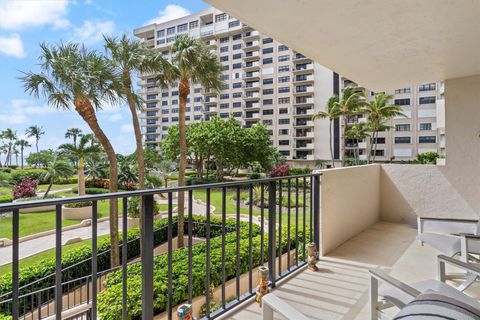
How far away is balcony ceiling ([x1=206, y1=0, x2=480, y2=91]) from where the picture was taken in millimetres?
2193

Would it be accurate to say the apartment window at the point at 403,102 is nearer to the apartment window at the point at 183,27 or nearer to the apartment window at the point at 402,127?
the apartment window at the point at 402,127

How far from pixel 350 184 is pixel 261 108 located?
38.0 m

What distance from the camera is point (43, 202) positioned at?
3.63 ft

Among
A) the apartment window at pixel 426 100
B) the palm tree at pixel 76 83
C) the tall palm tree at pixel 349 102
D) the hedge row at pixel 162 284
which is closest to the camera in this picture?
the hedge row at pixel 162 284

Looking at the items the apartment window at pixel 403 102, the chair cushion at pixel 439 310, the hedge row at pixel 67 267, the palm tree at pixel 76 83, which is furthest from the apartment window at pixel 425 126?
the chair cushion at pixel 439 310

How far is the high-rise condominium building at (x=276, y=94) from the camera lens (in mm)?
35438

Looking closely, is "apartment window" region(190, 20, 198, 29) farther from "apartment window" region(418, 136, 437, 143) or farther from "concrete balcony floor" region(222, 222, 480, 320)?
"concrete balcony floor" region(222, 222, 480, 320)

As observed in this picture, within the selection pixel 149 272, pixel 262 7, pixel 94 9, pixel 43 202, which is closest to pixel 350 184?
pixel 262 7

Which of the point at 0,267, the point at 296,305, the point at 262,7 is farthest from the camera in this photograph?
the point at 0,267

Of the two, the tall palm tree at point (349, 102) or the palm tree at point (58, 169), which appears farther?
the tall palm tree at point (349, 102)

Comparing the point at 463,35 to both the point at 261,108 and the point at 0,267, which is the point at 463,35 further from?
the point at 261,108

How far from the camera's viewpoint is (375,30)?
259 centimetres

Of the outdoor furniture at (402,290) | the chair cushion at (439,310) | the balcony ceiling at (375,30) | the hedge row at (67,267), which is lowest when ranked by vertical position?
the hedge row at (67,267)

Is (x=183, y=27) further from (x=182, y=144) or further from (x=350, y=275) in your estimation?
(x=350, y=275)
